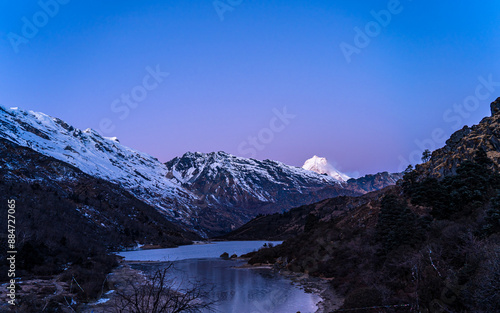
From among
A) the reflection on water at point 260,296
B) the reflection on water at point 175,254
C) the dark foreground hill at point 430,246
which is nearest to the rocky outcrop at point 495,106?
the dark foreground hill at point 430,246

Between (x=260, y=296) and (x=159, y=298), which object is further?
(x=260, y=296)

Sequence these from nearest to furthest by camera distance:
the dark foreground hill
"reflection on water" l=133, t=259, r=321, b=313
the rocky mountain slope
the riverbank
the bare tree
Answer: the bare tree
the dark foreground hill
the riverbank
"reflection on water" l=133, t=259, r=321, b=313
the rocky mountain slope

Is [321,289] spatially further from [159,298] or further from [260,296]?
[159,298]

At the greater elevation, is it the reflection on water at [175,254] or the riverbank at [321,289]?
the reflection on water at [175,254]

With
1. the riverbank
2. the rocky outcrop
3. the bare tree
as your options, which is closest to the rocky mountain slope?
the rocky outcrop

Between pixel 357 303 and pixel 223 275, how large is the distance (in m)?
38.1

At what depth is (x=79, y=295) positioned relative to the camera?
35.6 meters

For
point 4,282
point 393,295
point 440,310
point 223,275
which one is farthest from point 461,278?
point 223,275

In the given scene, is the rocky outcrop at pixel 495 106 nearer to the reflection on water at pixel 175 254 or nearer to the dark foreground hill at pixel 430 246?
the dark foreground hill at pixel 430 246

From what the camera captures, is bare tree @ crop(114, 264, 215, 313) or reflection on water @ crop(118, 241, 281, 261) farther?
reflection on water @ crop(118, 241, 281, 261)

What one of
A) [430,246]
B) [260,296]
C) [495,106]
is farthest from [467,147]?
[260,296]

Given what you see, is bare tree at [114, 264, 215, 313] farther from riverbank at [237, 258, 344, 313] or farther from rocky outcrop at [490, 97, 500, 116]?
rocky outcrop at [490, 97, 500, 116]

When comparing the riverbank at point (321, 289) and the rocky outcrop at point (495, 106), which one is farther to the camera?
the rocky outcrop at point (495, 106)

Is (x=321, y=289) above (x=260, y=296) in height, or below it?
above
